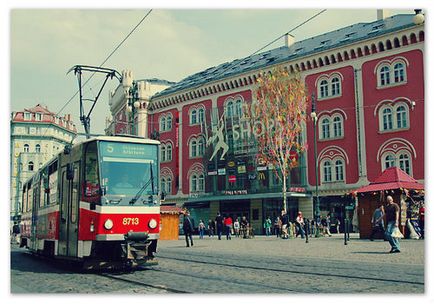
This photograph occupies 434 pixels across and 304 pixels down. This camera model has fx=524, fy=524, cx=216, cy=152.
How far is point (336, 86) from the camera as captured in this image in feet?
126

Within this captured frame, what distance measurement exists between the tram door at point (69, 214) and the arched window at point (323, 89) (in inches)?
1140

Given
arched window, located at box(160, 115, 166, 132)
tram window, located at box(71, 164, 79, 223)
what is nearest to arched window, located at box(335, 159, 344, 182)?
arched window, located at box(160, 115, 166, 132)

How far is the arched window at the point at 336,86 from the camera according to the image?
1508 inches

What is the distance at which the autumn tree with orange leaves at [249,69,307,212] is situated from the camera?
1435 inches

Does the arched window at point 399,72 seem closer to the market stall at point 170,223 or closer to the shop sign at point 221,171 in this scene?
the market stall at point 170,223

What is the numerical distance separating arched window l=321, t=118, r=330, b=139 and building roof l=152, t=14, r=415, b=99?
17.2 feet

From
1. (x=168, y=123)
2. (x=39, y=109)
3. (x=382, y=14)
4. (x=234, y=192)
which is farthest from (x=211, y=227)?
(x=39, y=109)

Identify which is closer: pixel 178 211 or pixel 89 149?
pixel 89 149

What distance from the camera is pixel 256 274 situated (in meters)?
11.2

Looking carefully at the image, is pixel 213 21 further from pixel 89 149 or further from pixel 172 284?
pixel 172 284

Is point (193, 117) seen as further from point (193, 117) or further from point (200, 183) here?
point (200, 183)

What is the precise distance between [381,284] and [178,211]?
2185 centimetres
